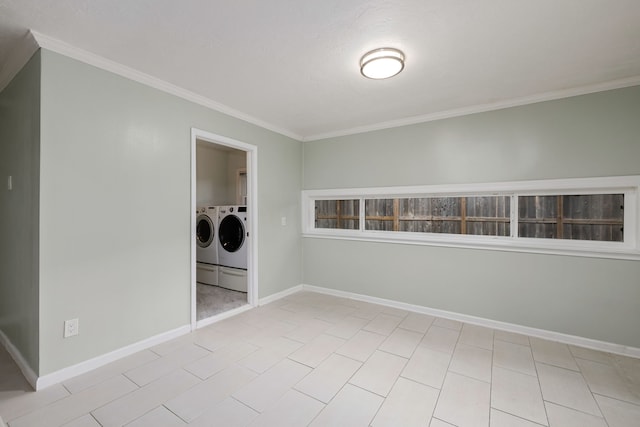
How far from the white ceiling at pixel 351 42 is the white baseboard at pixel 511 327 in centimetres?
224

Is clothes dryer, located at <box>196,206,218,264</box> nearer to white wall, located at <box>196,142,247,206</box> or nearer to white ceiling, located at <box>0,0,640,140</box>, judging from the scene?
white wall, located at <box>196,142,247,206</box>

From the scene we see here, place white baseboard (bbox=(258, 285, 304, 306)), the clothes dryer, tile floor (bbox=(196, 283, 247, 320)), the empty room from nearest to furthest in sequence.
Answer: the empty room
tile floor (bbox=(196, 283, 247, 320))
white baseboard (bbox=(258, 285, 304, 306))
the clothes dryer

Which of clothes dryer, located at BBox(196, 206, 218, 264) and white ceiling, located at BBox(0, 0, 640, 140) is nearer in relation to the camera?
white ceiling, located at BBox(0, 0, 640, 140)

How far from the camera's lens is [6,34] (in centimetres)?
179

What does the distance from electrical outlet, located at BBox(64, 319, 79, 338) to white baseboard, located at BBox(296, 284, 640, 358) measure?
2788 mm

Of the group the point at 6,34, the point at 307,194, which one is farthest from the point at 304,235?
the point at 6,34

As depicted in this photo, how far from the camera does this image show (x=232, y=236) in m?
4.07

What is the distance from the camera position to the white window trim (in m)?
2.39

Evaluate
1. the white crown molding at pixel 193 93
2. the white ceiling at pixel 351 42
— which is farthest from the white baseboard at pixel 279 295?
the white ceiling at pixel 351 42

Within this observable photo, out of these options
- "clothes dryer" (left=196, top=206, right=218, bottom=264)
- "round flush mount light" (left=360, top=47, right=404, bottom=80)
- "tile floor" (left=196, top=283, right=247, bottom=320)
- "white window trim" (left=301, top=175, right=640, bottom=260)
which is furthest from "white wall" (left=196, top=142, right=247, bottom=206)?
"round flush mount light" (left=360, top=47, right=404, bottom=80)

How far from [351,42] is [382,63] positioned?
0.97 feet

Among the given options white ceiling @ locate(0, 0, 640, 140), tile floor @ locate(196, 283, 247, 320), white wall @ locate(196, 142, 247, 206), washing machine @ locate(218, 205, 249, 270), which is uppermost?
white ceiling @ locate(0, 0, 640, 140)

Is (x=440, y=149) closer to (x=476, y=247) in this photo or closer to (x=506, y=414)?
(x=476, y=247)

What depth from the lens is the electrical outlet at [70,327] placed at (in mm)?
1966
